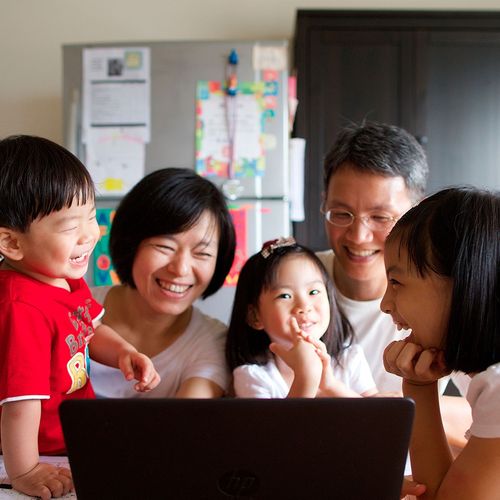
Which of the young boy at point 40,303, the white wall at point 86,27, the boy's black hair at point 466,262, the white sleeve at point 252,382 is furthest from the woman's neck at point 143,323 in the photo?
the white wall at point 86,27

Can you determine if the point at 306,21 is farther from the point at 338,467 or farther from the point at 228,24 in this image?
the point at 338,467

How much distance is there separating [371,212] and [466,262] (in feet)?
2.07

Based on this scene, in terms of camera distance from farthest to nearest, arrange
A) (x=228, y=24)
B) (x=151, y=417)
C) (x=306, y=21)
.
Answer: (x=228, y=24)
(x=306, y=21)
(x=151, y=417)

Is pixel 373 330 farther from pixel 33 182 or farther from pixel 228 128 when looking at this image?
pixel 228 128

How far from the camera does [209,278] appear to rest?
53.1 inches

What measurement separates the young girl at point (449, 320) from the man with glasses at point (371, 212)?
1.52ft

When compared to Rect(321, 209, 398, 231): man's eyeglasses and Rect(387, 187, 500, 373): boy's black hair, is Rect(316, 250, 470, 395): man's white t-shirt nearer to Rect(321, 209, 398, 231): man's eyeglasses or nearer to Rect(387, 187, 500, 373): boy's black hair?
Rect(321, 209, 398, 231): man's eyeglasses

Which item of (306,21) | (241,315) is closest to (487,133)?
(306,21)

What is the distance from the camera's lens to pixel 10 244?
959mm

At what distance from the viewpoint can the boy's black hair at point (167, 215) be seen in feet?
4.29

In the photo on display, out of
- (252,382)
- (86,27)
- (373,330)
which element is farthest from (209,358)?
(86,27)

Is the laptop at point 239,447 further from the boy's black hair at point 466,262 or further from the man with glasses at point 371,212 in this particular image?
the man with glasses at point 371,212

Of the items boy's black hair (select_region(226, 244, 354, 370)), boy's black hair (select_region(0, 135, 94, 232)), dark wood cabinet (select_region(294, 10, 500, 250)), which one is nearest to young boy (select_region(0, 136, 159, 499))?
boy's black hair (select_region(0, 135, 94, 232))

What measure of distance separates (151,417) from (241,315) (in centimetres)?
68
